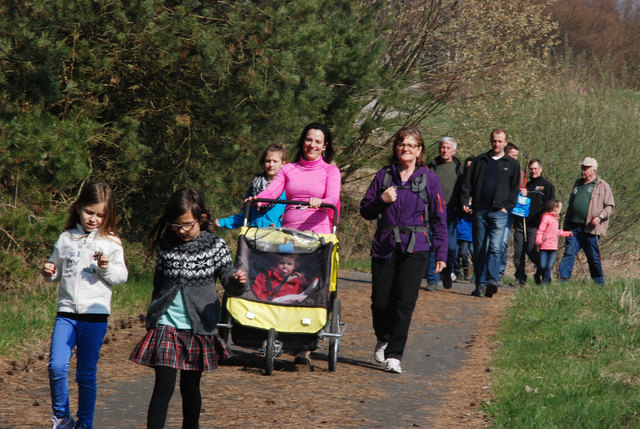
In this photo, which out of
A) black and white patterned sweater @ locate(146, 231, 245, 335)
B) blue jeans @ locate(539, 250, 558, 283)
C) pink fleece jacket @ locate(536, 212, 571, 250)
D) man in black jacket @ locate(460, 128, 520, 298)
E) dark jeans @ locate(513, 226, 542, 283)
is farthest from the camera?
dark jeans @ locate(513, 226, 542, 283)

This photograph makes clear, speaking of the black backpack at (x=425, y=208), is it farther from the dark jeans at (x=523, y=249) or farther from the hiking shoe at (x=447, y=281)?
A: the dark jeans at (x=523, y=249)

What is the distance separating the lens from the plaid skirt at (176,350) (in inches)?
184

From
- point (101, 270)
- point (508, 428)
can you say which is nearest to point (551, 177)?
point (508, 428)

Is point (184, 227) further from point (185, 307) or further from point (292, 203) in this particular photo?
point (292, 203)

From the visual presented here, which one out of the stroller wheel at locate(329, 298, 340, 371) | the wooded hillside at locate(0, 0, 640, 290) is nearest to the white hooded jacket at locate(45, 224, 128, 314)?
the stroller wheel at locate(329, 298, 340, 371)

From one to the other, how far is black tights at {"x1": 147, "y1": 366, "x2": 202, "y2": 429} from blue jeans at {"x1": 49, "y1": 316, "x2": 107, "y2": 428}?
0.43 meters

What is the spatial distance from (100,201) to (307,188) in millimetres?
2929

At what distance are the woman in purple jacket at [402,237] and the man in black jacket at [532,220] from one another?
7525mm

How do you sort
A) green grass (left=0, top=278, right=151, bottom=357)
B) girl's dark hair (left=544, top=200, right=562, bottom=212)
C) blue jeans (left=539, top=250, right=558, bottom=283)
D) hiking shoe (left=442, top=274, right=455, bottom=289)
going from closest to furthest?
green grass (left=0, top=278, right=151, bottom=357), hiking shoe (left=442, top=274, right=455, bottom=289), girl's dark hair (left=544, top=200, right=562, bottom=212), blue jeans (left=539, top=250, right=558, bottom=283)

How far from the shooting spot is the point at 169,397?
185 inches

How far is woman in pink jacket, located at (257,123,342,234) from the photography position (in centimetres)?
762

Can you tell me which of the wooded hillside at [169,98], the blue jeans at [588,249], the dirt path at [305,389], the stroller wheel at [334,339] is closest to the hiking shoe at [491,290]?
the blue jeans at [588,249]

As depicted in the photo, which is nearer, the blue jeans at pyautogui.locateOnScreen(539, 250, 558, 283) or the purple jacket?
the purple jacket

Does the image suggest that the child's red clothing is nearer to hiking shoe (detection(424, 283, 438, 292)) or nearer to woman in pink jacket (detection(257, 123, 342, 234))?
woman in pink jacket (detection(257, 123, 342, 234))
